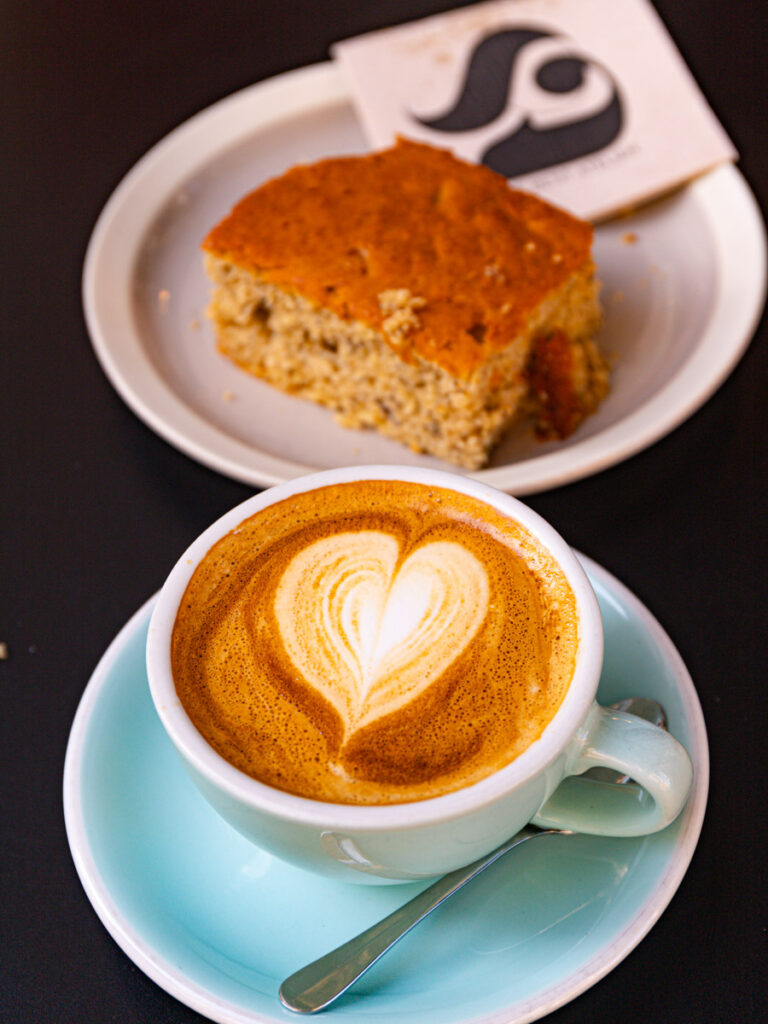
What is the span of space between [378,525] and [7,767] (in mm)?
484

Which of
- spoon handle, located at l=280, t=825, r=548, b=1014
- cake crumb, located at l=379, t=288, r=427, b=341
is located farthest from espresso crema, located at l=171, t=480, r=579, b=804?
cake crumb, located at l=379, t=288, r=427, b=341

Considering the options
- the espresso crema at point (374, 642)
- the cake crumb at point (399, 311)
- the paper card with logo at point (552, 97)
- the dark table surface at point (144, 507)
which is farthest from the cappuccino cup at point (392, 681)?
the paper card with logo at point (552, 97)

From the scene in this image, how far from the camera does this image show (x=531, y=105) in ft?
5.86

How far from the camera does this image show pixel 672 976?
0.89 meters

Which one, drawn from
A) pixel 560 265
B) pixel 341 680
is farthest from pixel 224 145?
pixel 341 680

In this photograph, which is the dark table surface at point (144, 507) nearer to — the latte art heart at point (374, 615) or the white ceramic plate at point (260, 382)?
the white ceramic plate at point (260, 382)

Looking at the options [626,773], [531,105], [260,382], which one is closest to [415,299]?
[260,382]

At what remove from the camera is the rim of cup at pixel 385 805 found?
28.7 inches

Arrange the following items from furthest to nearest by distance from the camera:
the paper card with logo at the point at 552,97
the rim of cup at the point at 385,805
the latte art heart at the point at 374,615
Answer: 1. the paper card with logo at the point at 552,97
2. the latte art heart at the point at 374,615
3. the rim of cup at the point at 385,805

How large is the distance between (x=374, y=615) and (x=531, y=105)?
3.98ft

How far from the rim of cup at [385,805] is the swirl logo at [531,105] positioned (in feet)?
3.32

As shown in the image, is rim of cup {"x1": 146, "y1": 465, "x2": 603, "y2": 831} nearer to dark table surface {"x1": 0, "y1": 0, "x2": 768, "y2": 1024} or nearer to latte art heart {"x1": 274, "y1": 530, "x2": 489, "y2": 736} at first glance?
latte art heart {"x1": 274, "y1": 530, "x2": 489, "y2": 736}

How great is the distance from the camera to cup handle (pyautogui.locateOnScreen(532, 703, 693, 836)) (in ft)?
2.59

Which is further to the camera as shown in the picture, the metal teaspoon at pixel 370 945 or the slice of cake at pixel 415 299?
the slice of cake at pixel 415 299
